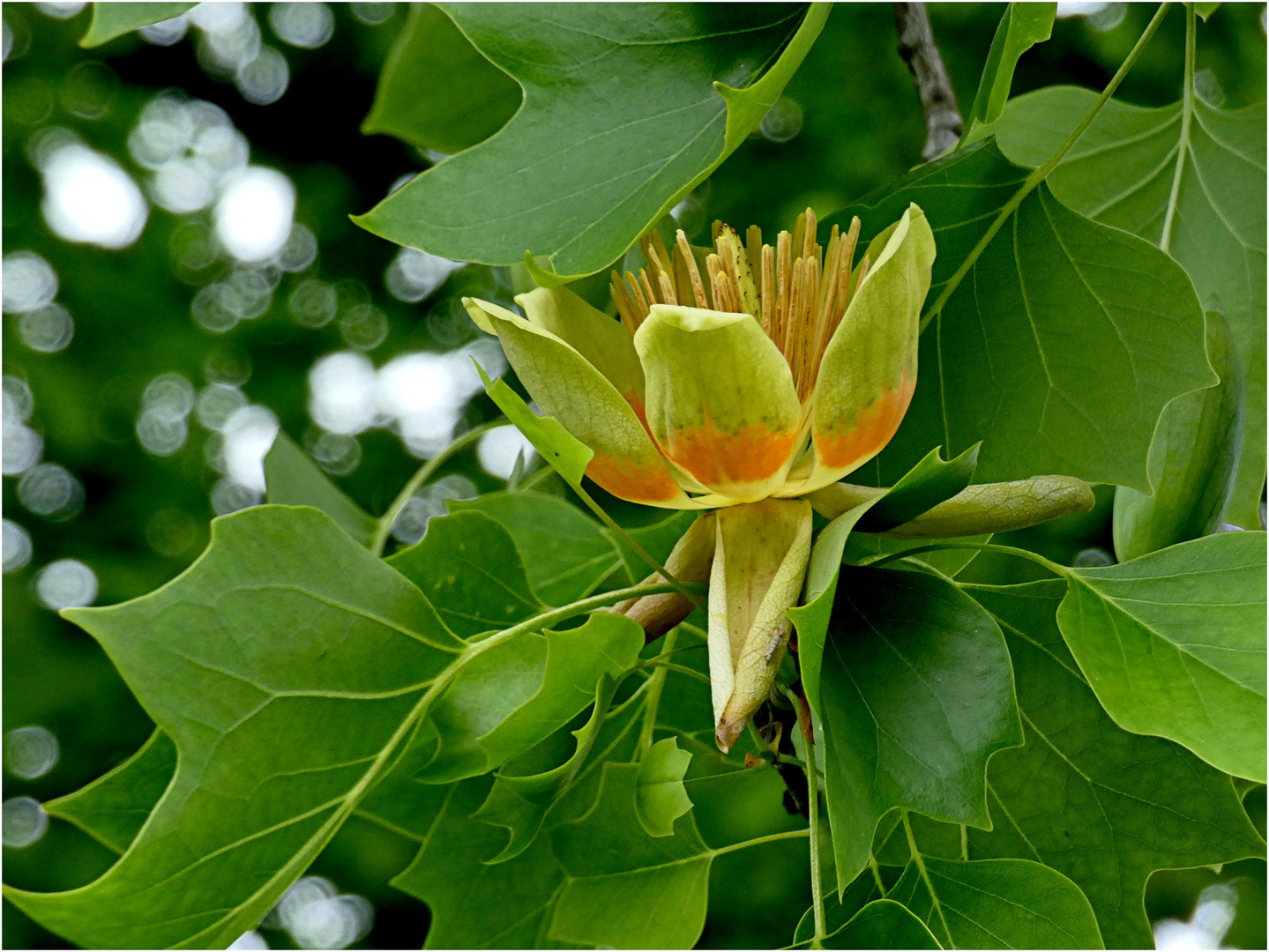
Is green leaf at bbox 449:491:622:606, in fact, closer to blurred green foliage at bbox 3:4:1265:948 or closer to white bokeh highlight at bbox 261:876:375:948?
blurred green foliage at bbox 3:4:1265:948

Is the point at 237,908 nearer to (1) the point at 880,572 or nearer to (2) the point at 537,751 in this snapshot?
(2) the point at 537,751

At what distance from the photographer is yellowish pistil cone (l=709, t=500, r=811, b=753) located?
1.65ft

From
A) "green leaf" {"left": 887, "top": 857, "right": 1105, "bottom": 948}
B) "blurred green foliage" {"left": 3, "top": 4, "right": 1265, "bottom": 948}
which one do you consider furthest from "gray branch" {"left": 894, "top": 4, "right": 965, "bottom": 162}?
"blurred green foliage" {"left": 3, "top": 4, "right": 1265, "bottom": 948}

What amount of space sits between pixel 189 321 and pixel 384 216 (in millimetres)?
2652

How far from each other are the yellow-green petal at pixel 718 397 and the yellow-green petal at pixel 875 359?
2 cm

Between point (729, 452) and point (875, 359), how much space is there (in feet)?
0.26

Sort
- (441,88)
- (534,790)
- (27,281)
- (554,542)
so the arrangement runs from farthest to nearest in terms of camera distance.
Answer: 1. (27,281)
2. (554,542)
3. (441,88)
4. (534,790)

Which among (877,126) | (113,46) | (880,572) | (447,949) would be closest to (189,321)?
(113,46)

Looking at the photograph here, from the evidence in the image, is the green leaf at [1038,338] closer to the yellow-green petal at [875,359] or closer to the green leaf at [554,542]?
the yellow-green petal at [875,359]

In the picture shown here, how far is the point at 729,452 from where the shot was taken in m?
0.53

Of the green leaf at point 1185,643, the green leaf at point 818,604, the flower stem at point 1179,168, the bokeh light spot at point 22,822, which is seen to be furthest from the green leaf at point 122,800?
the bokeh light spot at point 22,822

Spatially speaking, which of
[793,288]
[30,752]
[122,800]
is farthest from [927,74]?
[30,752]

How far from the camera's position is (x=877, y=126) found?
211 centimetres

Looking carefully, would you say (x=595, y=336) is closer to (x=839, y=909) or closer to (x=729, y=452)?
(x=729, y=452)
